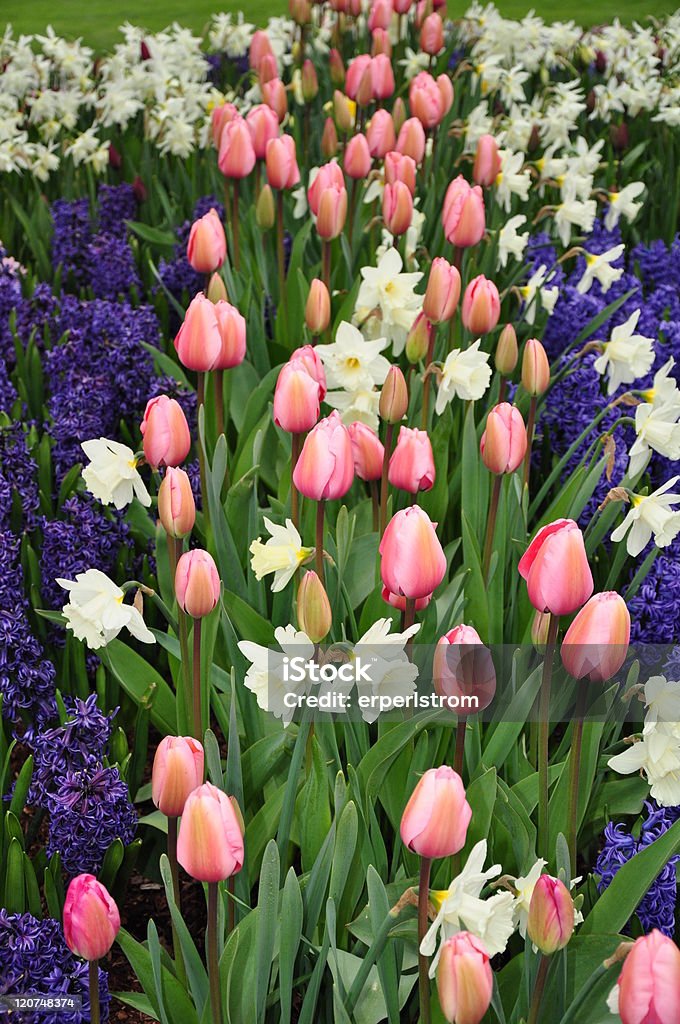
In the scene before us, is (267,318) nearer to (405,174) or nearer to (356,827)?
(405,174)

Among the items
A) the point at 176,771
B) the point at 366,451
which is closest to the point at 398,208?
the point at 366,451

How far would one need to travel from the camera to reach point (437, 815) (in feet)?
3.19

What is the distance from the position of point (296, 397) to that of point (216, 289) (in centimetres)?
67

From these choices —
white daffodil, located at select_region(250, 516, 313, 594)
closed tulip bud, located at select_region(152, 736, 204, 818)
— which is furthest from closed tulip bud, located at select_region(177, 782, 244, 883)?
white daffodil, located at select_region(250, 516, 313, 594)

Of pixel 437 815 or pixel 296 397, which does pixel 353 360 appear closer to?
pixel 296 397

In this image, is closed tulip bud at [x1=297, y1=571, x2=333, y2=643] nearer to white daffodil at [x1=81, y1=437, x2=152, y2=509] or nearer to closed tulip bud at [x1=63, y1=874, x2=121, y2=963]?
closed tulip bud at [x1=63, y1=874, x2=121, y2=963]

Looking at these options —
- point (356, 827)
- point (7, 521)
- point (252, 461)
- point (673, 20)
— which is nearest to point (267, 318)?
point (252, 461)

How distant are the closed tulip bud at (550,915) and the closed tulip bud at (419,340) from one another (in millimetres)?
1134

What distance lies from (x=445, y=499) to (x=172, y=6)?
267 inches

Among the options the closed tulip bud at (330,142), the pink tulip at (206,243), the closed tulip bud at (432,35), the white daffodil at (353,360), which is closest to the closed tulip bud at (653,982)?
the white daffodil at (353,360)

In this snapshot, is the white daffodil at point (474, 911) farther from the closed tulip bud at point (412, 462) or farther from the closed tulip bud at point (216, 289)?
the closed tulip bud at point (216, 289)

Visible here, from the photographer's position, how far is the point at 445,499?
6.48 ft

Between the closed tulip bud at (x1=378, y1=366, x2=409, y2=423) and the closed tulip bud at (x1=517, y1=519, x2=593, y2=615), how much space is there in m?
0.58

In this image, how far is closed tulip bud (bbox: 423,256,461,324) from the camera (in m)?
1.87
